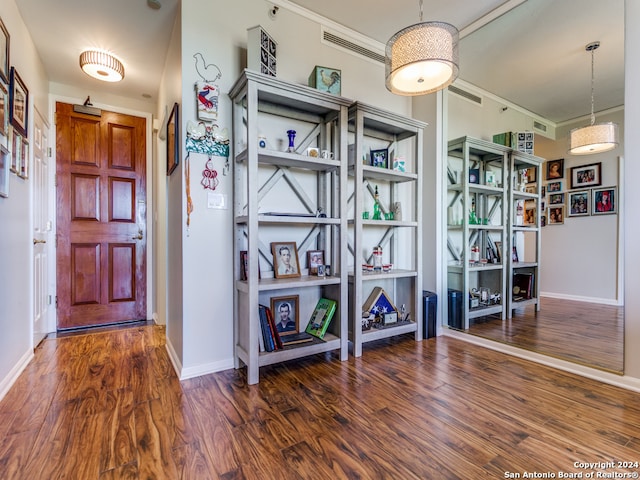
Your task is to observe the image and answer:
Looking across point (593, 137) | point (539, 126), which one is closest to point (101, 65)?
point (539, 126)

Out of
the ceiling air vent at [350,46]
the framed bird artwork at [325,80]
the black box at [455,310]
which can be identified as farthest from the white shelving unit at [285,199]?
the black box at [455,310]

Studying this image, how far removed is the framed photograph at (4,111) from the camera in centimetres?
182

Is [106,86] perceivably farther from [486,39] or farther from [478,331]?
[478,331]

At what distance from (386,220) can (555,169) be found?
1396mm

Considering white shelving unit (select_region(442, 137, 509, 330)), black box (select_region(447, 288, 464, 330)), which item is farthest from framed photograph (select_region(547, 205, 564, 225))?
black box (select_region(447, 288, 464, 330))

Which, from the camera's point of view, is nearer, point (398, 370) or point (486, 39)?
point (398, 370)

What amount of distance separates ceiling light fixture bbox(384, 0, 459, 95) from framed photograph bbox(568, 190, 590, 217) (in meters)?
1.43

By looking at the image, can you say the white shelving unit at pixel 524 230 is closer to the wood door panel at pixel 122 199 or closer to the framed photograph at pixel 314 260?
the framed photograph at pixel 314 260

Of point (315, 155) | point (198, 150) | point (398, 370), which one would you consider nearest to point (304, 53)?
point (315, 155)

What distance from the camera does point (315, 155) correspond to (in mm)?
2289

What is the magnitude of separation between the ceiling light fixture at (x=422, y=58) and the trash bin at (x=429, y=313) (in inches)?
69.9

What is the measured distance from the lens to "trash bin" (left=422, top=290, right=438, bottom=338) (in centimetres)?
287

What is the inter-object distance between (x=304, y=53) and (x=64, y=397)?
9.63ft

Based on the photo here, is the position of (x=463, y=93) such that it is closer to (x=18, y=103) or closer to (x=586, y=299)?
(x=586, y=299)
